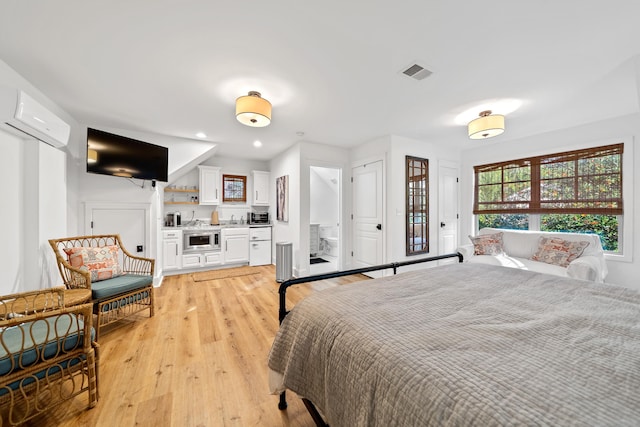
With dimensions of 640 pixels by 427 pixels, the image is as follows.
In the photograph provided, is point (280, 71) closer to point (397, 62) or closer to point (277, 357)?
Answer: point (397, 62)

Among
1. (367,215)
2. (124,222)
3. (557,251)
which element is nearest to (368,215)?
(367,215)

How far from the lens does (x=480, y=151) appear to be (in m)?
4.52

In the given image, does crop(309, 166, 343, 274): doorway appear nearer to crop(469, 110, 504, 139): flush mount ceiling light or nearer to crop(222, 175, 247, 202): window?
crop(222, 175, 247, 202): window

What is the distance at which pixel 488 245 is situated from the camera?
3.62 metres

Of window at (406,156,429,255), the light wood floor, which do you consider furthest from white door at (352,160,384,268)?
the light wood floor

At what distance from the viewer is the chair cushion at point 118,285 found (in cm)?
216

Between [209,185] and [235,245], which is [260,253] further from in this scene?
[209,185]

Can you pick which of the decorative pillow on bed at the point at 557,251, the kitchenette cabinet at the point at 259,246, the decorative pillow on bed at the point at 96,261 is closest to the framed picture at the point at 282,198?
the kitchenette cabinet at the point at 259,246

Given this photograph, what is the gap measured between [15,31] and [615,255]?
649 cm

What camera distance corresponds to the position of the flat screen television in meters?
2.81

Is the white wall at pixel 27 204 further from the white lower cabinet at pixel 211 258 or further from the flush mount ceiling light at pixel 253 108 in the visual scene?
the white lower cabinet at pixel 211 258

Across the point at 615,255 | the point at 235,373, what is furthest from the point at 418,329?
Answer: the point at 615,255

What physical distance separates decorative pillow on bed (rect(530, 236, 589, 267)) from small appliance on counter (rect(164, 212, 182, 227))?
607cm

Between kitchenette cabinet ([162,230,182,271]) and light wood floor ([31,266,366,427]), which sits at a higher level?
kitchenette cabinet ([162,230,182,271])
